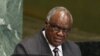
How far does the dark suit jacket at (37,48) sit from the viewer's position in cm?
501

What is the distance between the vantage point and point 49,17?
500cm

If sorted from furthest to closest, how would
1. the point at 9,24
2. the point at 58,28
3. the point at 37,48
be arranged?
the point at 9,24
the point at 37,48
the point at 58,28

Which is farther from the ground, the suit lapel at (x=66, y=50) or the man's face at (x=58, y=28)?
the man's face at (x=58, y=28)

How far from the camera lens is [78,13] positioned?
Answer: 1036 centimetres

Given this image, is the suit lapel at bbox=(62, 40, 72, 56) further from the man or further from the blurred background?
the blurred background

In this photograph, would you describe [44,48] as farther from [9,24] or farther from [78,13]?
[78,13]

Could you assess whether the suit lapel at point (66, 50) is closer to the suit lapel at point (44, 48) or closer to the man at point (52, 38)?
the man at point (52, 38)

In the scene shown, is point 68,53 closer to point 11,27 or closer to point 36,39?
point 36,39

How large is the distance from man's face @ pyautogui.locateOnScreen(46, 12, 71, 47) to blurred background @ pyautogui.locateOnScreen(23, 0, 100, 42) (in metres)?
4.77

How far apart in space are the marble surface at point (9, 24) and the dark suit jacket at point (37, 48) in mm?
1555

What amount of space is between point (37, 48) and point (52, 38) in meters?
0.17

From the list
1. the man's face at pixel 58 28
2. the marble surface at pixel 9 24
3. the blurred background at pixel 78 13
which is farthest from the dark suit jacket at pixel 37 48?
the blurred background at pixel 78 13

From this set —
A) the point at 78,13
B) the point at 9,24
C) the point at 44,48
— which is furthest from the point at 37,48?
the point at 78,13

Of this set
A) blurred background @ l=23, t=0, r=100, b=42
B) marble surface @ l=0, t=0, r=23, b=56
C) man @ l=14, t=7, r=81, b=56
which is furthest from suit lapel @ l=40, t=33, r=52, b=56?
blurred background @ l=23, t=0, r=100, b=42
